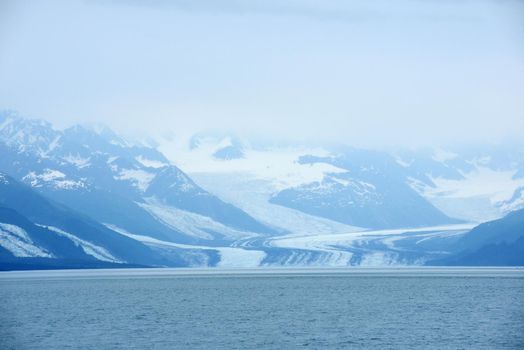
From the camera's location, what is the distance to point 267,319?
124 metres

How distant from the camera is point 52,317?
127625 mm

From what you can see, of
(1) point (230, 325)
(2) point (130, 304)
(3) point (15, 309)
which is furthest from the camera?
(2) point (130, 304)

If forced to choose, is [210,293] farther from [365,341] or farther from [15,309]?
[365,341]

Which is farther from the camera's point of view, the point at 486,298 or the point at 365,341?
the point at 486,298

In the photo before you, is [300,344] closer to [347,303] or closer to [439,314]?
[439,314]

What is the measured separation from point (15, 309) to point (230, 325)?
36.0 meters

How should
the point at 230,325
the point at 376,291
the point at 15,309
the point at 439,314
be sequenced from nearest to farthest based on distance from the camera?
the point at 230,325 < the point at 439,314 < the point at 15,309 < the point at 376,291

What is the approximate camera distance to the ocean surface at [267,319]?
100125mm

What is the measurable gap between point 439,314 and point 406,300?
26163 millimetres

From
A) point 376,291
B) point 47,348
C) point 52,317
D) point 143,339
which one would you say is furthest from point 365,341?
point 376,291

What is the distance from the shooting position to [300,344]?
98.6 metres

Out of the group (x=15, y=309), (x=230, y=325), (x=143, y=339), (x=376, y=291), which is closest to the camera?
(x=143, y=339)

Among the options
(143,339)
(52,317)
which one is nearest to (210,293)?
(52,317)

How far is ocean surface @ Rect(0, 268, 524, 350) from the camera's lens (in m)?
100
